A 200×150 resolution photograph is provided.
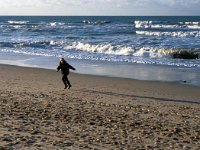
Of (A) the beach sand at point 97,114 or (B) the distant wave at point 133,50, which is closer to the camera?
(A) the beach sand at point 97,114

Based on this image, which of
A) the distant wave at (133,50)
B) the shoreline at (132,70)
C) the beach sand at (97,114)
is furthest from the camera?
the distant wave at (133,50)

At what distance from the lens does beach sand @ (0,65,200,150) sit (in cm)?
752

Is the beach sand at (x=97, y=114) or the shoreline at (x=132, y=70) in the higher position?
the shoreline at (x=132, y=70)

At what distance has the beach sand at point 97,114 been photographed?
7.52m

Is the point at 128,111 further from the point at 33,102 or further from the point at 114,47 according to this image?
the point at 114,47

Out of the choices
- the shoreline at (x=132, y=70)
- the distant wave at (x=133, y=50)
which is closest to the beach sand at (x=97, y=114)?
the shoreline at (x=132, y=70)

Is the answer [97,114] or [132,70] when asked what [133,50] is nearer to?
[132,70]

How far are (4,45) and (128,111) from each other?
27.9 metres

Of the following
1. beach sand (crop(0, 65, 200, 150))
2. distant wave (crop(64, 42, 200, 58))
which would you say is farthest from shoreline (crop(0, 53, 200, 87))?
distant wave (crop(64, 42, 200, 58))

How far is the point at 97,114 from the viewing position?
393 inches

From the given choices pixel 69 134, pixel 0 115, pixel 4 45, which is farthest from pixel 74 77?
pixel 4 45

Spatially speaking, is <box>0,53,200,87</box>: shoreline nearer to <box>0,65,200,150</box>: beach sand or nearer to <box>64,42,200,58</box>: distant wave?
<box>0,65,200,150</box>: beach sand

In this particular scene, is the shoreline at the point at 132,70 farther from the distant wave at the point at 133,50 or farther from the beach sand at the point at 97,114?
the distant wave at the point at 133,50

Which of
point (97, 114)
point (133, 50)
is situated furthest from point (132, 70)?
point (133, 50)
